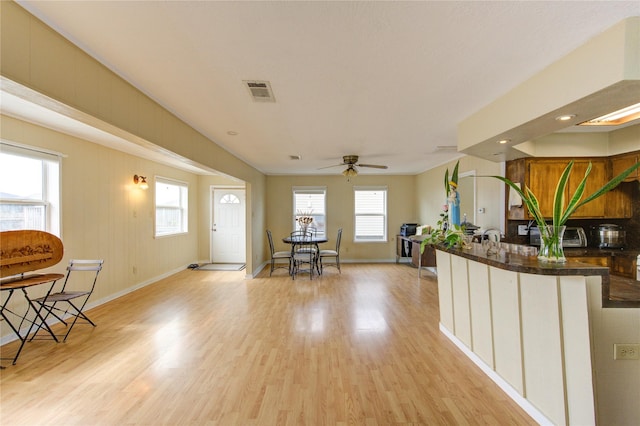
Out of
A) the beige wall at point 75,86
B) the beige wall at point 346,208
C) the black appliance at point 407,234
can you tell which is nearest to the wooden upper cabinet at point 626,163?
the black appliance at point 407,234

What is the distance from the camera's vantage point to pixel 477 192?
4562 mm

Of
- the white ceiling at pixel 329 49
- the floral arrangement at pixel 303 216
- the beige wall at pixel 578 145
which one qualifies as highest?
the white ceiling at pixel 329 49

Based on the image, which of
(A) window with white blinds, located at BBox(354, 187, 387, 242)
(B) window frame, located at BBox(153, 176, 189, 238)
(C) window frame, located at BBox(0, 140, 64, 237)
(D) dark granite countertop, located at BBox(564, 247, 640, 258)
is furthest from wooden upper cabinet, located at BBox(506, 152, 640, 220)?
(B) window frame, located at BBox(153, 176, 189, 238)

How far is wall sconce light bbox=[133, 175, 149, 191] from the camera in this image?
15.7ft

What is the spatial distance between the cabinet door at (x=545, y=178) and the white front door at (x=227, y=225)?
6.03 metres

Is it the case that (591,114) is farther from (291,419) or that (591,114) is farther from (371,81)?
(291,419)

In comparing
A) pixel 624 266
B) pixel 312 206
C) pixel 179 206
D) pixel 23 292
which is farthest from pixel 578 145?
pixel 179 206

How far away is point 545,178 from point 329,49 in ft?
11.0

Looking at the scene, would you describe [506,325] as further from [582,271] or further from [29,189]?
[29,189]

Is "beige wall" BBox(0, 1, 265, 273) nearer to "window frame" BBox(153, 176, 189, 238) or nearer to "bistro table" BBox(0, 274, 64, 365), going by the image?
"bistro table" BBox(0, 274, 64, 365)

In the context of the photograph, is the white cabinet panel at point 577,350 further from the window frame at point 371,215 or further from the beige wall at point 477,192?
the window frame at point 371,215

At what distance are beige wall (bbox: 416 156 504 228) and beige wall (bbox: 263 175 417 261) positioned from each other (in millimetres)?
582

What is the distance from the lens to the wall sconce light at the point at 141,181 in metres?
4.80

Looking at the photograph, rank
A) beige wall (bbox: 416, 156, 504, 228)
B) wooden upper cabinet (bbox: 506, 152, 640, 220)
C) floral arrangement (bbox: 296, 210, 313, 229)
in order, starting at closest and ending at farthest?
wooden upper cabinet (bbox: 506, 152, 640, 220)
beige wall (bbox: 416, 156, 504, 228)
floral arrangement (bbox: 296, 210, 313, 229)
